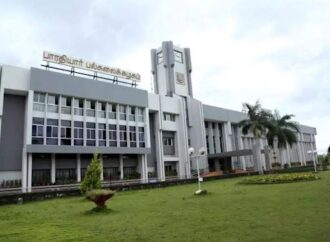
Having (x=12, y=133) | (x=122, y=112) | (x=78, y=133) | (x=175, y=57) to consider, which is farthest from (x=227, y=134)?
(x=12, y=133)

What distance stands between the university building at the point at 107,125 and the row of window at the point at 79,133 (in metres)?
0.10

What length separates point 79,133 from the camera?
36312mm

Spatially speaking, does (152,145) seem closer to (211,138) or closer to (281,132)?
(211,138)

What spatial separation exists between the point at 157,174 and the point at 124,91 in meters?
12.1

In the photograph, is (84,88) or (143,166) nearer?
(84,88)

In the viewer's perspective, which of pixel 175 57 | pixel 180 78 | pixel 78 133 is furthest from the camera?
pixel 175 57

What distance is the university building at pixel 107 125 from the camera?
32500mm

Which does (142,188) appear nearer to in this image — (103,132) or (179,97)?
(103,132)

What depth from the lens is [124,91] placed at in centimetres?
4112

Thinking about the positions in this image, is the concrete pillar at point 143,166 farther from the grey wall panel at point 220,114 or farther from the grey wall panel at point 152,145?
the grey wall panel at point 220,114

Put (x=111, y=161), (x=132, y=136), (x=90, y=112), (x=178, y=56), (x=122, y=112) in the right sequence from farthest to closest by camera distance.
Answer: (x=178, y=56)
(x=132, y=136)
(x=122, y=112)
(x=111, y=161)
(x=90, y=112)

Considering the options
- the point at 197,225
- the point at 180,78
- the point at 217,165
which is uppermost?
the point at 180,78

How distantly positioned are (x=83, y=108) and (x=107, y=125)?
3.53 meters

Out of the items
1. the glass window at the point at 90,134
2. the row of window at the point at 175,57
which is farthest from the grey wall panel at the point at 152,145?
the row of window at the point at 175,57
